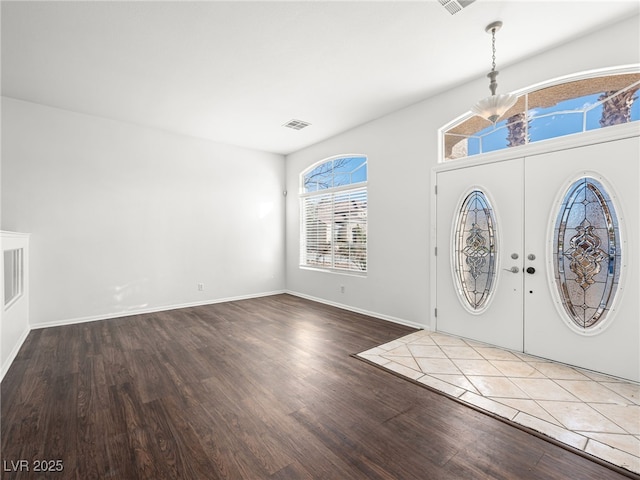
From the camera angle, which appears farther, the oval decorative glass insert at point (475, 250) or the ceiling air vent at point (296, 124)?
the ceiling air vent at point (296, 124)

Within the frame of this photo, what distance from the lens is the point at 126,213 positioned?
16.5 ft

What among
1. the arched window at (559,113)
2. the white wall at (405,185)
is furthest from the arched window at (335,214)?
the arched window at (559,113)

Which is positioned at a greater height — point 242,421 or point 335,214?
point 335,214

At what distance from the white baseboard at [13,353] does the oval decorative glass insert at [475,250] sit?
4.91 meters

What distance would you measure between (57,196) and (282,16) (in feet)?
13.7

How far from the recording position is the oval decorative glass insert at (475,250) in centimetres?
363

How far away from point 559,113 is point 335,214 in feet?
11.8

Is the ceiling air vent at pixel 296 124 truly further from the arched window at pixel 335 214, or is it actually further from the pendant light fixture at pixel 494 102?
the pendant light fixture at pixel 494 102

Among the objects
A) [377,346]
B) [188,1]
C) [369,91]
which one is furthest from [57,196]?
[377,346]

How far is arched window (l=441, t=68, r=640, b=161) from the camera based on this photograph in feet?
9.20

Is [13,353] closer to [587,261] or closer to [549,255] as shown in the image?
[549,255]

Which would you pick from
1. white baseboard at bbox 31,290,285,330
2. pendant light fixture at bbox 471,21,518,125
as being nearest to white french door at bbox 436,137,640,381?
pendant light fixture at bbox 471,21,518,125

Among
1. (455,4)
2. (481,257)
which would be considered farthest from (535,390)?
A: (455,4)

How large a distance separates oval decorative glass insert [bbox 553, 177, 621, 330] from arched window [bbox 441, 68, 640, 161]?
601 millimetres
